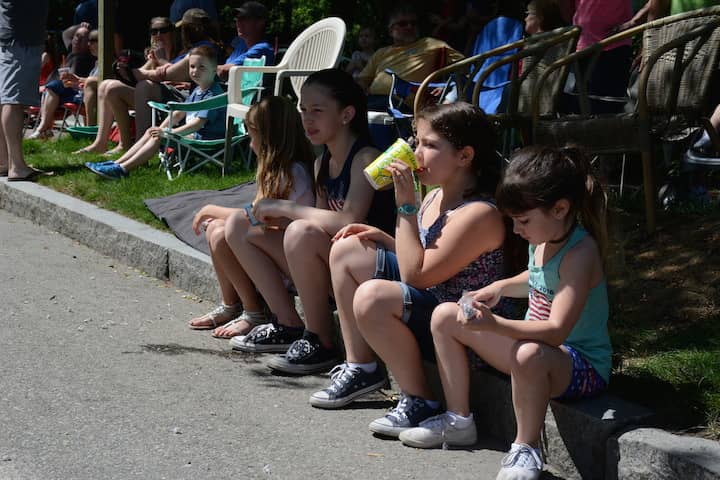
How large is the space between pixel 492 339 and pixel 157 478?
3.89 feet

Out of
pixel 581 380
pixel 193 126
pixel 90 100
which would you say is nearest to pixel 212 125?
pixel 193 126

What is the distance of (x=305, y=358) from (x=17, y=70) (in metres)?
5.52

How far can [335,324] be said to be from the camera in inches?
192

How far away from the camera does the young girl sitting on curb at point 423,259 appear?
394cm

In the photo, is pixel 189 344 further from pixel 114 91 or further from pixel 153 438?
pixel 114 91

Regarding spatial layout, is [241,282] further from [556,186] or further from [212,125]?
[212,125]

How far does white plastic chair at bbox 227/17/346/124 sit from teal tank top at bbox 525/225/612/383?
495 centimetres

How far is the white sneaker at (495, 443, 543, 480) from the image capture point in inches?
133

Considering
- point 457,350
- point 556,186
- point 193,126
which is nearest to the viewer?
point 556,186

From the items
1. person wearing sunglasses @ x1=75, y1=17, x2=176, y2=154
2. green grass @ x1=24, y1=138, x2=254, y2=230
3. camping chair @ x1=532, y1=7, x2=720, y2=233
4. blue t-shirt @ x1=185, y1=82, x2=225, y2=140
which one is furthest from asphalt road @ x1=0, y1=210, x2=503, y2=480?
person wearing sunglasses @ x1=75, y1=17, x2=176, y2=154

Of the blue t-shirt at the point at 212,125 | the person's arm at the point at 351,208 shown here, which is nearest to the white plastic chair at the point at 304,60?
the blue t-shirt at the point at 212,125

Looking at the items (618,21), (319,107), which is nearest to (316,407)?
(319,107)

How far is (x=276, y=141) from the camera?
516 cm

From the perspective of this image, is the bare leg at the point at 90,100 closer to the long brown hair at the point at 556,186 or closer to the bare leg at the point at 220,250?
the bare leg at the point at 220,250
